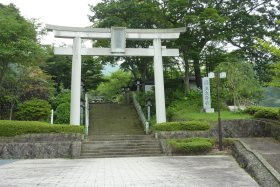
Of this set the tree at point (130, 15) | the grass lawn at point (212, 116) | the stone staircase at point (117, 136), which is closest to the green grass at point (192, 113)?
the grass lawn at point (212, 116)

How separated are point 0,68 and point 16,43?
287cm

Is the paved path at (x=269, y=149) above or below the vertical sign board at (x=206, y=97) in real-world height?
below

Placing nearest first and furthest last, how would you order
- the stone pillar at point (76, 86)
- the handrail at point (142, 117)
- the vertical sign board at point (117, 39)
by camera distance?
the stone pillar at point (76, 86), the vertical sign board at point (117, 39), the handrail at point (142, 117)

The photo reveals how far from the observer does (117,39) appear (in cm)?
2223

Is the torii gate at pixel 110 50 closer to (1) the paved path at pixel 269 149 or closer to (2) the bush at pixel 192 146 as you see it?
(2) the bush at pixel 192 146

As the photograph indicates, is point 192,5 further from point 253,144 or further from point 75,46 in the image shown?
point 253,144

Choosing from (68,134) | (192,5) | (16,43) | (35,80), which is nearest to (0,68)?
(16,43)

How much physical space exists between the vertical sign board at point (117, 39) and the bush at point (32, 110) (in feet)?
19.8

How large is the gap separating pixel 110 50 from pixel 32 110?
6558mm

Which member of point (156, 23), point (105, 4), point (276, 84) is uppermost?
point (105, 4)

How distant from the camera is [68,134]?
18.7 meters

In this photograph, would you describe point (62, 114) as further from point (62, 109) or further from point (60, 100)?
point (60, 100)

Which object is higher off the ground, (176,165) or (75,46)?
(75,46)

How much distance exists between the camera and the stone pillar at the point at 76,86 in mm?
20875
